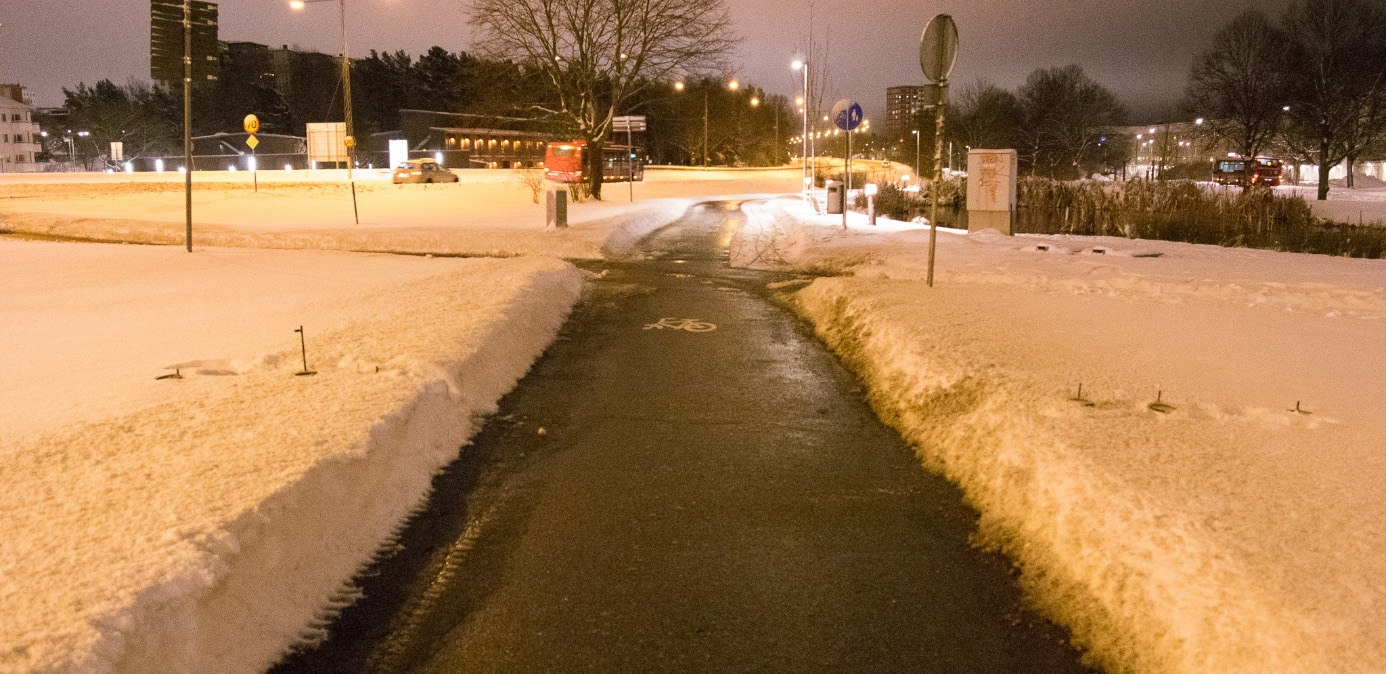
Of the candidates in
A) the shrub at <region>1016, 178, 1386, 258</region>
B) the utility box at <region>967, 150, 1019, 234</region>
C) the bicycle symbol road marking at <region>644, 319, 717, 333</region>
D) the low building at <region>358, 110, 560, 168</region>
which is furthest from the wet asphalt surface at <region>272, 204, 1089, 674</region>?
the low building at <region>358, 110, 560, 168</region>

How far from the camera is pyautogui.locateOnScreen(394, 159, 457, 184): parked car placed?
50469 millimetres

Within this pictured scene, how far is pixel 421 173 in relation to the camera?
51.2 metres

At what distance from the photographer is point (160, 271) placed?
1625cm

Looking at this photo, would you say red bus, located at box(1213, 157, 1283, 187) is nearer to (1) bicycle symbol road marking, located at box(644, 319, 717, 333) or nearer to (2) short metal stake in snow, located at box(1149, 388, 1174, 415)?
(1) bicycle symbol road marking, located at box(644, 319, 717, 333)

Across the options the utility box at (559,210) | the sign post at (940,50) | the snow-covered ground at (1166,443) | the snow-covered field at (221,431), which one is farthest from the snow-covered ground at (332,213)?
the snow-covered ground at (1166,443)

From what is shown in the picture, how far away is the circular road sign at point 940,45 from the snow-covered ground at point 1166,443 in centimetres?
269

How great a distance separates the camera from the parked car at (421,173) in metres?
50.5

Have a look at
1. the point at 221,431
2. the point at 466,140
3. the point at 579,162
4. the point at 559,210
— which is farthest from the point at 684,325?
the point at 466,140

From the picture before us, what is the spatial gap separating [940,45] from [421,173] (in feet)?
145

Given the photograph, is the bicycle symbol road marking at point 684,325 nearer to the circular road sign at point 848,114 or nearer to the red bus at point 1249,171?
the circular road sign at point 848,114

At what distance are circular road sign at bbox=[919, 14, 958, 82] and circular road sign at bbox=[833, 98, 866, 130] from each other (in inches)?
428

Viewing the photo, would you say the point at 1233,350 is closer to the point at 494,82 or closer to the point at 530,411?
the point at 530,411

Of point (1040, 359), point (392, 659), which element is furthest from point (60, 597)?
point (1040, 359)

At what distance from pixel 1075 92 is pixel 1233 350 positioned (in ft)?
281
